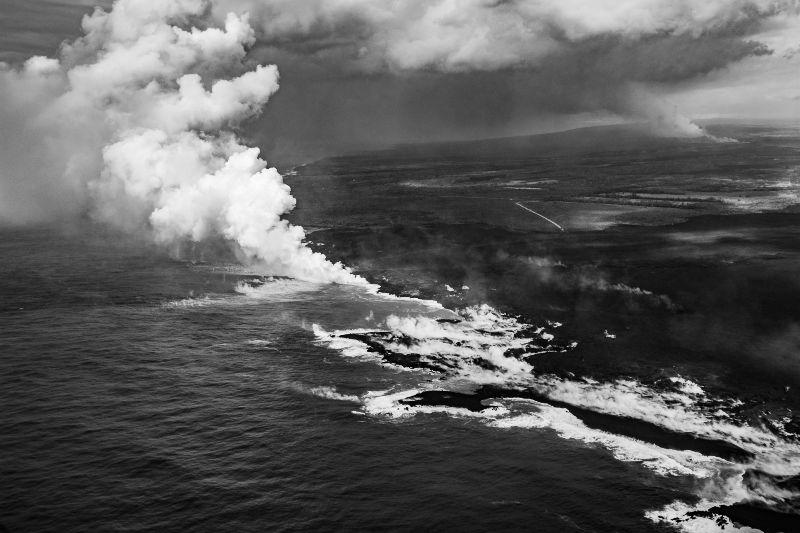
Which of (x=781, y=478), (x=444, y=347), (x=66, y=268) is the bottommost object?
(x=781, y=478)

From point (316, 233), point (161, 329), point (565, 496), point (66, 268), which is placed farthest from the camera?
point (316, 233)

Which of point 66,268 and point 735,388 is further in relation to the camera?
point 66,268

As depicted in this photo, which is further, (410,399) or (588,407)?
(410,399)

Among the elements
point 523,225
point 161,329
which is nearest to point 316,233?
point 523,225

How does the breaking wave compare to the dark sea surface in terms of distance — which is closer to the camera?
the dark sea surface

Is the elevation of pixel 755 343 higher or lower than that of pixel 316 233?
lower

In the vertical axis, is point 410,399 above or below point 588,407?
above

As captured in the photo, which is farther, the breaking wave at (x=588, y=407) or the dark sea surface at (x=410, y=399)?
the breaking wave at (x=588, y=407)

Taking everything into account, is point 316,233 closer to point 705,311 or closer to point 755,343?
point 705,311
